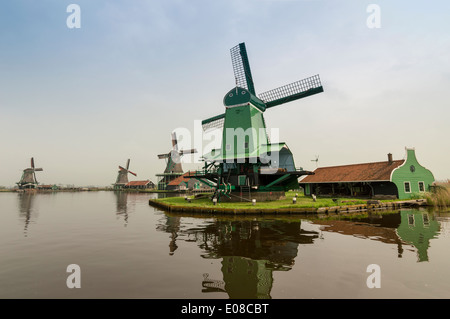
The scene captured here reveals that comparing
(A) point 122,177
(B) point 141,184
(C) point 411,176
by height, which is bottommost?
(B) point 141,184

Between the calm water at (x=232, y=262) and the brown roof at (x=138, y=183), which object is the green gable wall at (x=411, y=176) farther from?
the brown roof at (x=138, y=183)

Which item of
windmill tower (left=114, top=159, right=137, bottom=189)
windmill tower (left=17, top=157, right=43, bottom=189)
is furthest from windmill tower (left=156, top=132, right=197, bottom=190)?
windmill tower (left=17, top=157, right=43, bottom=189)

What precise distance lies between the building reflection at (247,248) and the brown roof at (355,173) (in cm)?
1870

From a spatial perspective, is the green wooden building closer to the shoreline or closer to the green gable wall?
Answer: the green gable wall

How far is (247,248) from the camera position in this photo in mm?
10367

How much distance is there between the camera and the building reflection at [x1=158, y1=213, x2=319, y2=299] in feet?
22.1

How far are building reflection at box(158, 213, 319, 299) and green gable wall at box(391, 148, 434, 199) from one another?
769 inches

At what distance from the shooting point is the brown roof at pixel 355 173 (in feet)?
96.8

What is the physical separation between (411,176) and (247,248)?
97.7ft

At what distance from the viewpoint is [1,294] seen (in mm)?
6359

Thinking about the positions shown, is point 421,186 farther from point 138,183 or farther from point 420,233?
point 138,183

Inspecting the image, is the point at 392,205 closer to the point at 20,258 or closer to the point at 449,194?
the point at 449,194

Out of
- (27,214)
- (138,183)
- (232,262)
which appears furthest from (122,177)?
(232,262)
